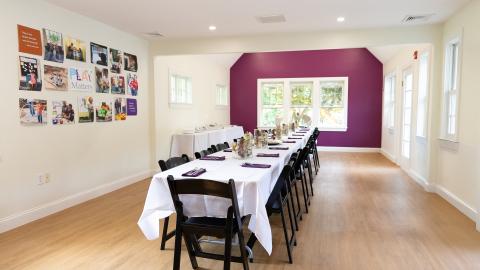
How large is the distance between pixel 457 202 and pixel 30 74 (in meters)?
5.34

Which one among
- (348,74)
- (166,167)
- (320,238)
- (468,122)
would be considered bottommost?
(320,238)

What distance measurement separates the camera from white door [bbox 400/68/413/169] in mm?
6641

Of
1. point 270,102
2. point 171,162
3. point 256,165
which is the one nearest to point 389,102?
point 270,102

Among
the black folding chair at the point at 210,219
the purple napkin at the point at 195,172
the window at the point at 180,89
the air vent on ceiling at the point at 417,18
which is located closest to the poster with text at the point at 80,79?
the window at the point at 180,89

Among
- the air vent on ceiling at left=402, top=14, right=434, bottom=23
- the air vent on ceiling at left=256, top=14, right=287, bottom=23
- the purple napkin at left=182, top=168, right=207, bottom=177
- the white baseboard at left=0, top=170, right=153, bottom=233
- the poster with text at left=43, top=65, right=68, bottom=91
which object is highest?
the air vent on ceiling at left=256, top=14, right=287, bottom=23

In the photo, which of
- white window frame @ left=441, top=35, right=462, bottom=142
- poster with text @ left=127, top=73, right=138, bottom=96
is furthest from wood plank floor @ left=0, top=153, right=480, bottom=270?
poster with text @ left=127, top=73, right=138, bottom=96

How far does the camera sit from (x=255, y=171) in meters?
2.78

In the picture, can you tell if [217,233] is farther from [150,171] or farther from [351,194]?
[150,171]

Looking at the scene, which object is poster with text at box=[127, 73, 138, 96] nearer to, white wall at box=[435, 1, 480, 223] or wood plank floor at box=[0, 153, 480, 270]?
wood plank floor at box=[0, 153, 480, 270]

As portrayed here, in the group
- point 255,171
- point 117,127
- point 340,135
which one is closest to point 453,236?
point 255,171

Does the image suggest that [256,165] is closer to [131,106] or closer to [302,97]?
[131,106]

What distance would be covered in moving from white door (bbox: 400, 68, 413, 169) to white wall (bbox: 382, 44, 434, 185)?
13 centimetres

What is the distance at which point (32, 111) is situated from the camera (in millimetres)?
3822

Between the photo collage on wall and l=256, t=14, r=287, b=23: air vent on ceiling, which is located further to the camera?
l=256, t=14, r=287, b=23: air vent on ceiling
